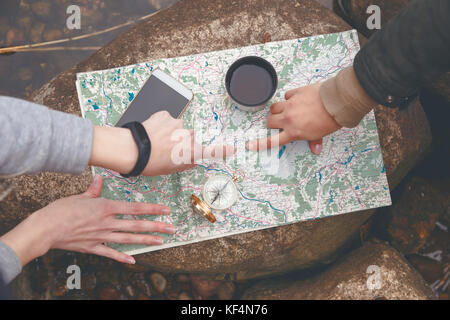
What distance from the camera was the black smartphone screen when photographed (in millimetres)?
1267

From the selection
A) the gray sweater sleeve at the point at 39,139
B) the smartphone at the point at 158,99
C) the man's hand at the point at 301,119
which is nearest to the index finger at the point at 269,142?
Result: the man's hand at the point at 301,119

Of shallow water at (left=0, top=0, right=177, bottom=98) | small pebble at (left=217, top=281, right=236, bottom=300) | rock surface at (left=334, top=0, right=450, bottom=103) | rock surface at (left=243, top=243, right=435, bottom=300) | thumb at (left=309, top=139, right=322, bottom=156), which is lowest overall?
small pebble at (left=217, top=281, right=236, bottom=300)

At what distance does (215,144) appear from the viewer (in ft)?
4.26

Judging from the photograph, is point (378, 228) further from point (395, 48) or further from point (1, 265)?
point (1, 265)

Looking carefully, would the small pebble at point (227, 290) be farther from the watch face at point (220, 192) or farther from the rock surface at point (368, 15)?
the rock surface at point (368, 15)

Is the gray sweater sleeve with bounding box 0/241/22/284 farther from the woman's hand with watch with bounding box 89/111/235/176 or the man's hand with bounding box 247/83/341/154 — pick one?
the man's hand with bounding box 247/83/341/154

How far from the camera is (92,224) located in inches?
48.9

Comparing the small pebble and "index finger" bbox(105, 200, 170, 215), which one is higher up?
"index finger" bbox(105, 200, 170, 215)

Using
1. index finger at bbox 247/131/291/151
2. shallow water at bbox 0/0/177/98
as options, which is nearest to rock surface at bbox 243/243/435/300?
index finger at bbox 247/131/291/151

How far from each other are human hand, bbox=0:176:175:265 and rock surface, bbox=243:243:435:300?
781mm

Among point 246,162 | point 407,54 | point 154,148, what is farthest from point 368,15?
point 154,148

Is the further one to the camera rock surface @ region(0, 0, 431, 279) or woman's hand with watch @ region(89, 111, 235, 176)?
rock surface @ region(0, 0, 431, 279)

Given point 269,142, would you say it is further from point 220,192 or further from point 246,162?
point 220,192

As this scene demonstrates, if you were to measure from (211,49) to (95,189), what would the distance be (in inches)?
31.1
